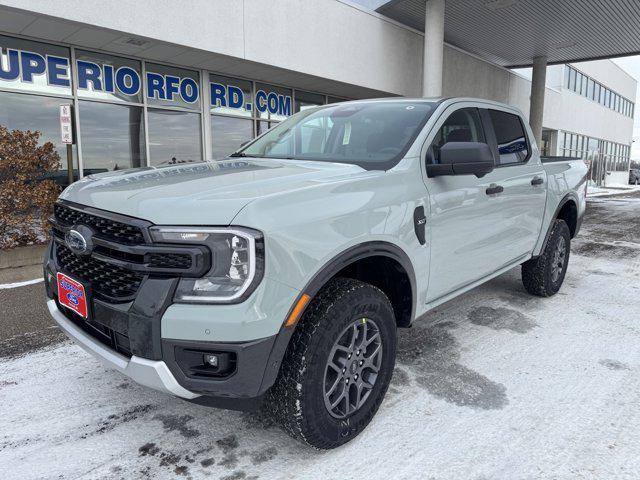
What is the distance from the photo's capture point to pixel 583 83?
31.3 meters

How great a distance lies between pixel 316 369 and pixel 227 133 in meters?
11.0

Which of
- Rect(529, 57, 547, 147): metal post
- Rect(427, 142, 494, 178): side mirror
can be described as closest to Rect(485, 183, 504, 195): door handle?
Rect(427, 142, 494, 178): side mirror

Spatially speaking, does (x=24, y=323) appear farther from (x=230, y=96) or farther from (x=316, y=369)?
(x=230, y=96)

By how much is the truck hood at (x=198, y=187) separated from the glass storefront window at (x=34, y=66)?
751 centimetres

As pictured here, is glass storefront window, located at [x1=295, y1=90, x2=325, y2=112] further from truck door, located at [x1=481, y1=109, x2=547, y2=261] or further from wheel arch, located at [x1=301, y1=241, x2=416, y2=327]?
wheel arch, located at [x1=301, y1=241, x2=416, y2=327]

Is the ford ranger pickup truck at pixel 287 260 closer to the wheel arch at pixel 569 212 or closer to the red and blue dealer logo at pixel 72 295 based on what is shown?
the red and blue dealer logo at pixel 72 295

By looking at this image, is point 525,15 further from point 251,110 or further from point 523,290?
point 523,290

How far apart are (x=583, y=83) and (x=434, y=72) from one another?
76.8ft

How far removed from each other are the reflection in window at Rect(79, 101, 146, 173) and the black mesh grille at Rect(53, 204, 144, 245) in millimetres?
8203

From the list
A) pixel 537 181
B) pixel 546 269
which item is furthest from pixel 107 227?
pixel 546 269

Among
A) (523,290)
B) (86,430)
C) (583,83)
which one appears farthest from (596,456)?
(583,83)

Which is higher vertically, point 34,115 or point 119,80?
point 119,80

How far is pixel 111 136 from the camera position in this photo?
33.1ft

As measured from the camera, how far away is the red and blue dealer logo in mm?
2258
